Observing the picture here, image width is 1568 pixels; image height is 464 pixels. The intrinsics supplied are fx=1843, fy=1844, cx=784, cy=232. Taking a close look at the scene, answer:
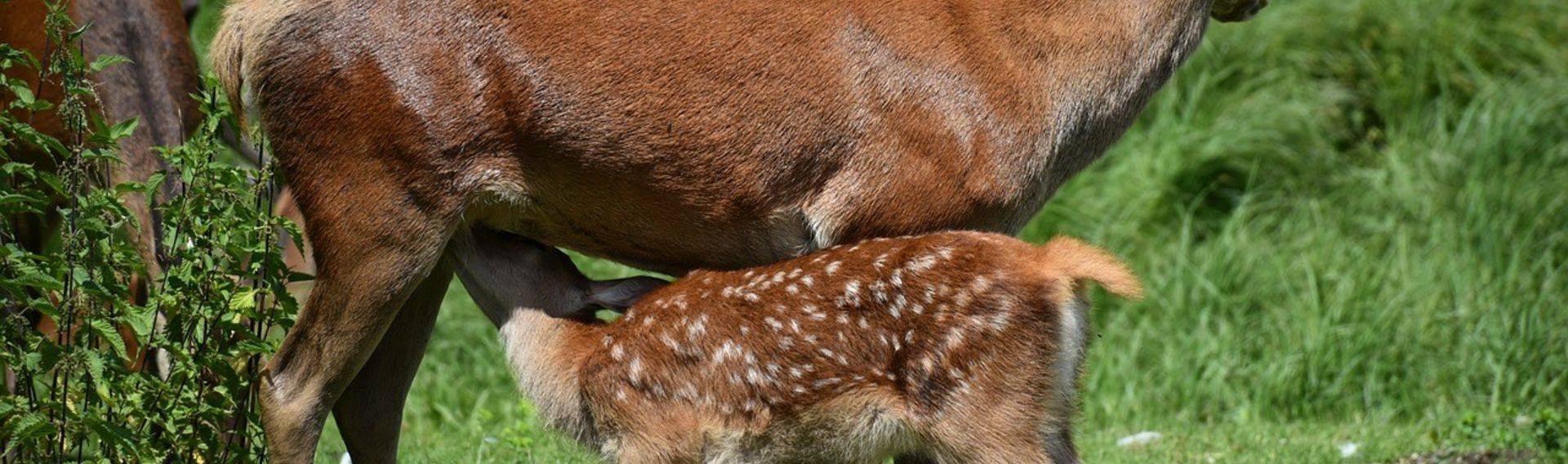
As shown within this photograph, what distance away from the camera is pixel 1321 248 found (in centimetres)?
877

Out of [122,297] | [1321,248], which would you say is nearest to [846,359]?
[122,297]

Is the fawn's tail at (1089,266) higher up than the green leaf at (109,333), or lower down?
higher up

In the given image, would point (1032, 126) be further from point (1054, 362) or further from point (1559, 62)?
point (1559, 62)

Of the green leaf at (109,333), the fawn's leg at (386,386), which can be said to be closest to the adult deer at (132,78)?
the fawn's leg at (386,386)

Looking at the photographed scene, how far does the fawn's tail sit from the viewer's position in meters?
4.07

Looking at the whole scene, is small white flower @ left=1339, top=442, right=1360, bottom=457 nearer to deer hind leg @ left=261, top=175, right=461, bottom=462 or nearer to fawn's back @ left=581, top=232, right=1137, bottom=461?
fawn's back @ left=581, top=232, right=1137, bottom=461

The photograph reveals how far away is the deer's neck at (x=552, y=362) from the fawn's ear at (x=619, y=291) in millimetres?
130

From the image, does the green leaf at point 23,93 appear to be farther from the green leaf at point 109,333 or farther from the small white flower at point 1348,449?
the small white flower at point 1348,449

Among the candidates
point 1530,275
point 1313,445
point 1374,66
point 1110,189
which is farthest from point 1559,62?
point 1313,445

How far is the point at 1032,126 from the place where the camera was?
4.53 m

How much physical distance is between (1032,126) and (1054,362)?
25.9 inches

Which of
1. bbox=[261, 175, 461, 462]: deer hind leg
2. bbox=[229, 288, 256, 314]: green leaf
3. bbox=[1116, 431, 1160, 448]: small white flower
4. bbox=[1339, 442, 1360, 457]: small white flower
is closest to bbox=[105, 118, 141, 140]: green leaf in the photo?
bbox=[261, 175, 461, 462]: deer hind leg

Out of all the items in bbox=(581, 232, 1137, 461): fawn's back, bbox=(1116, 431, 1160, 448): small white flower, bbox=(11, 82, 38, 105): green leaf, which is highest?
bbox=(11, 82, 38, 105): green leaf

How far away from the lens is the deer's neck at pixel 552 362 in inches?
183
